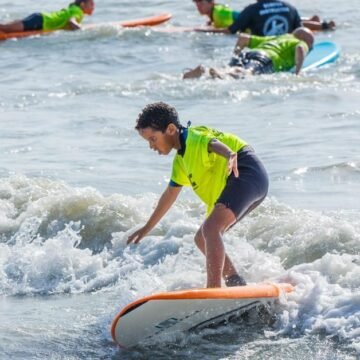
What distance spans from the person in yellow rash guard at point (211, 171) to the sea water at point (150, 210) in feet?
1.97

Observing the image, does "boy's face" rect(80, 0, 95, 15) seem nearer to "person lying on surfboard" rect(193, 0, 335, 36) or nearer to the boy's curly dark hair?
"person lying on surfboard" rect(193, 0, 335, 36)

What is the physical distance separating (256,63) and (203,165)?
892 centimetres

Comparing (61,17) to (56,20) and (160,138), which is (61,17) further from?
(160,138)

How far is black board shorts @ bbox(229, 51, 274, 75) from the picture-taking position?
15227mm

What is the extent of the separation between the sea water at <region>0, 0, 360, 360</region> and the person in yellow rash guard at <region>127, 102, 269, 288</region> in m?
0.60

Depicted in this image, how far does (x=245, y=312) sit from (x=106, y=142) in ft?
18.4

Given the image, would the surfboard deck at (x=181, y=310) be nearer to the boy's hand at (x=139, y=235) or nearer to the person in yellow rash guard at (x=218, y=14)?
the boy's hand at (x=139, y=235)

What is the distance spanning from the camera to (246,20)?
17.3 metres

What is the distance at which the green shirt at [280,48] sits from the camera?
50.6ft

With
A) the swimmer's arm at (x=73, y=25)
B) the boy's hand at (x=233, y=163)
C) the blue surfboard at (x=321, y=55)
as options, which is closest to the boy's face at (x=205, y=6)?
the swimmer's arm at (x=73, y=25)

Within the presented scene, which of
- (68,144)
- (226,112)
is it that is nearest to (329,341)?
(68,144)

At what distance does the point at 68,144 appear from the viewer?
1184cm

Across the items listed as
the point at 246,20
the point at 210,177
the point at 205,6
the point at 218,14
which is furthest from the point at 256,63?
the point at 210,177

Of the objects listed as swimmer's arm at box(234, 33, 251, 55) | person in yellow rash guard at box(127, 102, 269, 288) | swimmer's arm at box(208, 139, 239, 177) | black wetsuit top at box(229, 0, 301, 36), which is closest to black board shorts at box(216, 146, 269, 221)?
person in yellow rash guard at box(127, 102, 269, 288)
